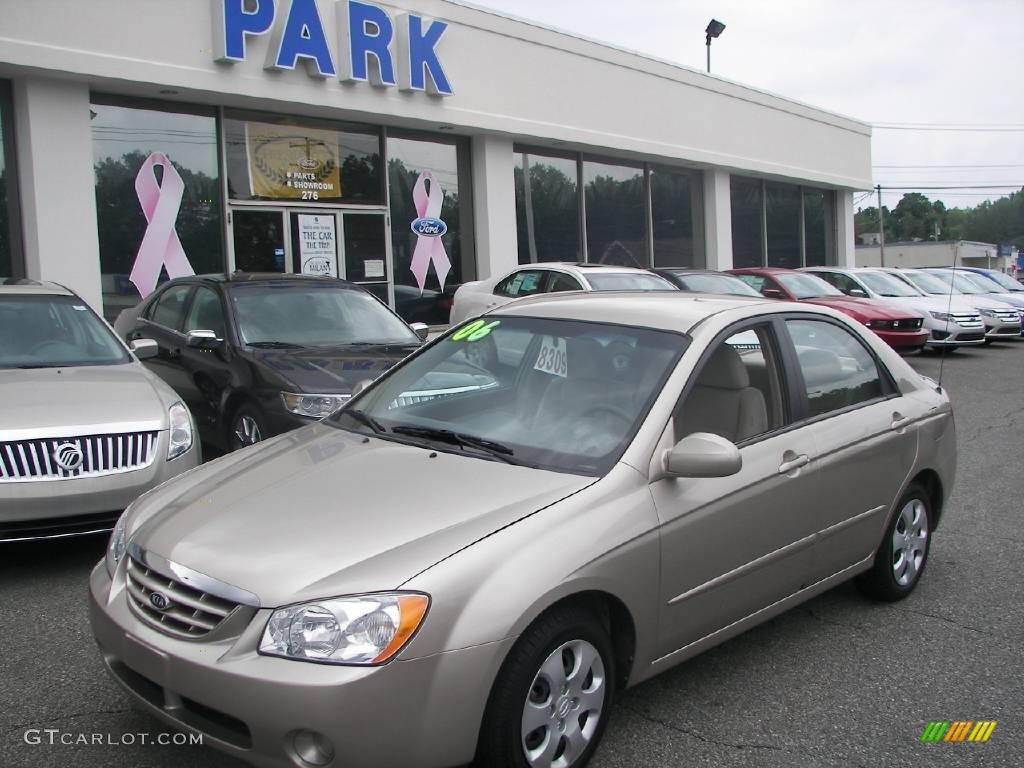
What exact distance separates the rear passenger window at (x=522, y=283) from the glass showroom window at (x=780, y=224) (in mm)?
12380

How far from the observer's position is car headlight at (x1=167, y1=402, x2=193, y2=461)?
17.5 ft

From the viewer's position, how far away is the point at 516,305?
4.51 meters

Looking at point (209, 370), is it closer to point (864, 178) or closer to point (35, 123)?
point (35, 123)

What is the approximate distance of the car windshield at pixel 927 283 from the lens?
19.0 meters

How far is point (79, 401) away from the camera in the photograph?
5.33m

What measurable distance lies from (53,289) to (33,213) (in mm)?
4885

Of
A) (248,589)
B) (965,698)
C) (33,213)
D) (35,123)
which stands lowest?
(965,698)

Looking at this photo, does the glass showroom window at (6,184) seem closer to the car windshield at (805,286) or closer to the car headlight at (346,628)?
the car headlight at (346,628)

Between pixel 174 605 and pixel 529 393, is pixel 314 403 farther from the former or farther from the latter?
pixel 174 605

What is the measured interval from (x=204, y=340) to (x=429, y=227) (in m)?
9.12

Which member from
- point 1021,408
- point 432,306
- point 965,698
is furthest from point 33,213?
point 1021,408

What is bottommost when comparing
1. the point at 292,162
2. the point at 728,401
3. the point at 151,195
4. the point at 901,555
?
the point at 901,555

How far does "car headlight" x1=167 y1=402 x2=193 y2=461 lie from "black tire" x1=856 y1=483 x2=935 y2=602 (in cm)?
368

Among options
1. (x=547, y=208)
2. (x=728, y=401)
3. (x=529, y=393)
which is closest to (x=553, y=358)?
(x=529, y=393)
